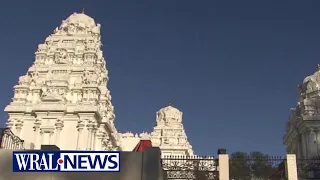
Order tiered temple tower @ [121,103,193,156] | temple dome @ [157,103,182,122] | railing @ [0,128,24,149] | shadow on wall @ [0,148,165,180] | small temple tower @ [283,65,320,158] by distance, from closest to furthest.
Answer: shadow on wall @ [0,148,165,180], railing @ [0,128,24,149], small temple tower @ [283,65,320,158], tiered temple tower @ [121,103,193,156], temple dome @ [157,103,182,122]

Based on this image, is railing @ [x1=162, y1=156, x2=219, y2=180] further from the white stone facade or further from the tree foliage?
the white stone facade

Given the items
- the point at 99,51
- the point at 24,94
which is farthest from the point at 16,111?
the point at 99,51

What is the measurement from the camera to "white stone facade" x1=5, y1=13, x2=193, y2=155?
165 ft

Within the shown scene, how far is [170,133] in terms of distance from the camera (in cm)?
8081

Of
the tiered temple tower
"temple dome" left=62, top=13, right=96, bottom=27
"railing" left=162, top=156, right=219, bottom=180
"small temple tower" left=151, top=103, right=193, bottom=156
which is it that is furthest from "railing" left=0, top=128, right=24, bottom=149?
"small temple tower" left=151, top=103, right=193, bottom=156

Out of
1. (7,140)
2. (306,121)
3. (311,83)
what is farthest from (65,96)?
(7,140)

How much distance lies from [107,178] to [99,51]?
148ft

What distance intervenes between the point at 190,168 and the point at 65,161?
8017mm

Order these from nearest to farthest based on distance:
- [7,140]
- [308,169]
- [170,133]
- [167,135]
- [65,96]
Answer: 1. [7,140]
2. [308,169]
3. [65,96]
4. [167,135]
5. [170,133]

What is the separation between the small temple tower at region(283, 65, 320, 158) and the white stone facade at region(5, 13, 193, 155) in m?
22.7

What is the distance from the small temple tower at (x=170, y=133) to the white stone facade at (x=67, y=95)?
16.2m

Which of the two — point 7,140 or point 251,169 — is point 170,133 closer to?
point 251,169

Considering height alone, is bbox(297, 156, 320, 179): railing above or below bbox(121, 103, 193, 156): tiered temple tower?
below

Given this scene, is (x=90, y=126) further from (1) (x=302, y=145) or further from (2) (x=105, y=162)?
(2) (x=105, y=162)
